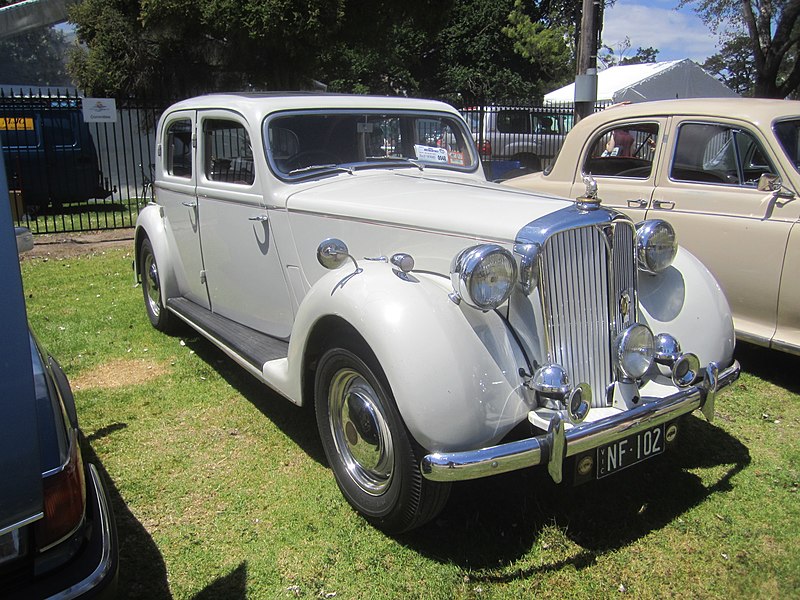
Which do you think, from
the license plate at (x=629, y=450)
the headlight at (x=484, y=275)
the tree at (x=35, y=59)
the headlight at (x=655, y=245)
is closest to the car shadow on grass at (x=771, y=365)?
the headlight at (x=655, y=245)

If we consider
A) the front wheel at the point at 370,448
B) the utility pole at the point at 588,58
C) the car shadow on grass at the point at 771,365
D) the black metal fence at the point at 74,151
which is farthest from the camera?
the black metal fence at the point at 74,151

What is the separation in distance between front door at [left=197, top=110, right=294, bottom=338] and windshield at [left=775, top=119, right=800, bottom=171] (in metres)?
3.43

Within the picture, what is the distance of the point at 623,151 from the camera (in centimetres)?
556

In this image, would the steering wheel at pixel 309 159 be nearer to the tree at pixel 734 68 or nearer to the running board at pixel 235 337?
the running board at pixel 235 337

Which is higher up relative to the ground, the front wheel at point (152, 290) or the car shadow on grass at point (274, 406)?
the front wheel at point (152, 290)

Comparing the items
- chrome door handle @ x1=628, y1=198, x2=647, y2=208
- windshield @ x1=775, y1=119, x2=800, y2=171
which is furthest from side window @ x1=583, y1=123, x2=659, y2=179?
windshield @ x1=775, y1=119, x2=800, y2=171

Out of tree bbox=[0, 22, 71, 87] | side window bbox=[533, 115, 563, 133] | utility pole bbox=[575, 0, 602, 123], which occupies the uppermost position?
tree bbox=[0, 22, 71, 87]

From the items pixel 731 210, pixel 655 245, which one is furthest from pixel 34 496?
pixel 731 210

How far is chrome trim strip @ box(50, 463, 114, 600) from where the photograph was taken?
1699 mm

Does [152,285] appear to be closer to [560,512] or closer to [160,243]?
[160,243]

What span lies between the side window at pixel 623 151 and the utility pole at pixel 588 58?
333 centimetres

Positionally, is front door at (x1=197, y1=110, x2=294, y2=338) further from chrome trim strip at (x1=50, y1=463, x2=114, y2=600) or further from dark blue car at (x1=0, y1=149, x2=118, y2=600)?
dark blue car at (x1=0, y1=149, x2=118, y2=600)

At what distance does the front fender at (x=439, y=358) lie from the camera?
232 cm

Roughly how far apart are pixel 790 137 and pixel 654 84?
1599 centimetres
